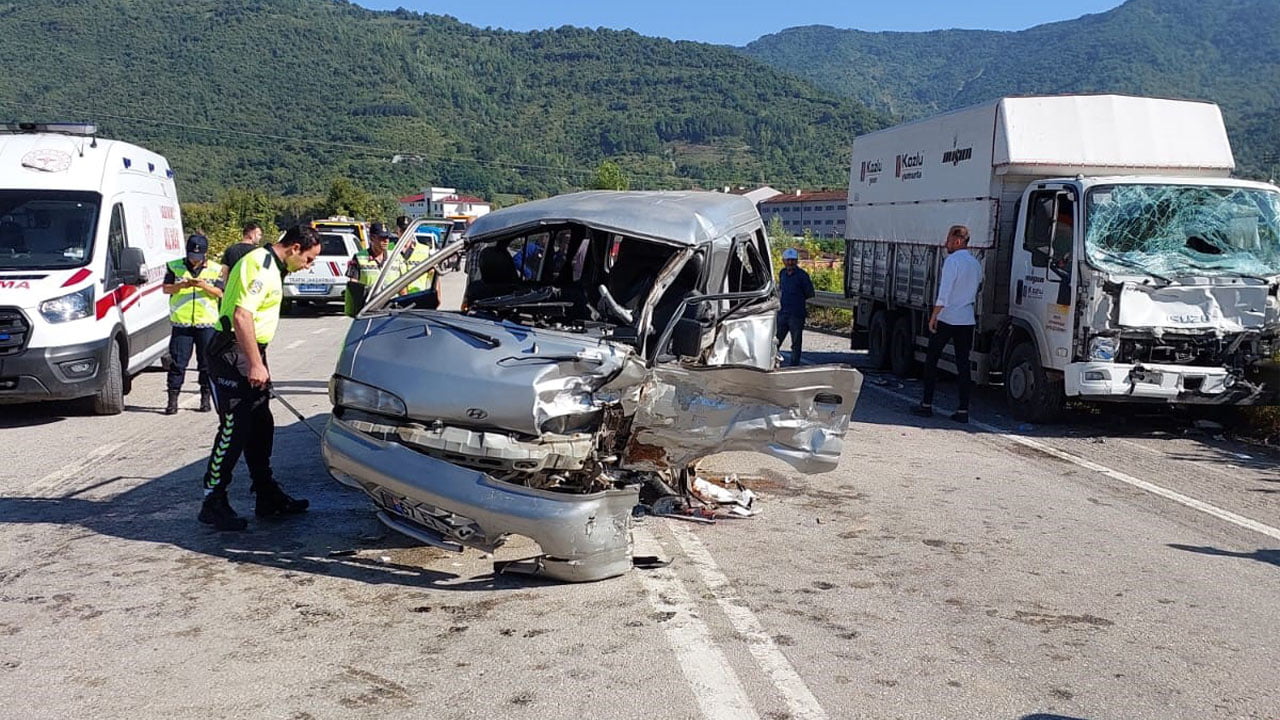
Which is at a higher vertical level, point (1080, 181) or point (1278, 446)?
point (1080, 181)

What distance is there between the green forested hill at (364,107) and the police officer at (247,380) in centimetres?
10345

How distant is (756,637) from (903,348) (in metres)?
9.74

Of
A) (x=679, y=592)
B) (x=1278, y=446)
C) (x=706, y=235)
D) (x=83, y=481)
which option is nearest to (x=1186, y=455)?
(x=1278, y=446)

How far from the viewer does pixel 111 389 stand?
9.94 metres

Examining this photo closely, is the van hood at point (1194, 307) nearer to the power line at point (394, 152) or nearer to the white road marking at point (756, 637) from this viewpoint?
the white road marking at point (756, 637)

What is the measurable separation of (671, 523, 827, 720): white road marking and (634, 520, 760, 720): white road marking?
0.14m

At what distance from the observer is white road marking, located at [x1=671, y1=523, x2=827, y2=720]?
3918 millimetres

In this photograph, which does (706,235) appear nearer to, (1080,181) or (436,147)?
(1080,181)

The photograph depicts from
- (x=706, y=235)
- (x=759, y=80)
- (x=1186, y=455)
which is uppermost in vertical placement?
(x=759, y=80)

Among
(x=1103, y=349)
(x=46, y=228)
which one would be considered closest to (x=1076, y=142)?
(x=1103, y=349)

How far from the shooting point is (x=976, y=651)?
14.8 feet

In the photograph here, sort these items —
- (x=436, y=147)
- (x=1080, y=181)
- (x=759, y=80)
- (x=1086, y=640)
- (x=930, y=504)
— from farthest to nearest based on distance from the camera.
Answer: (x=759, y=80) < (x=436, y=147) < (x=1080, y=181) < (x=930, y=504) < (x=1086, y=640)

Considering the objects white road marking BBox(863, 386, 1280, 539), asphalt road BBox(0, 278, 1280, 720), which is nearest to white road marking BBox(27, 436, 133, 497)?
asphalt road BBox(0, 278, 1280, 720)

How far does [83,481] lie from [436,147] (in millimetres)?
138072
